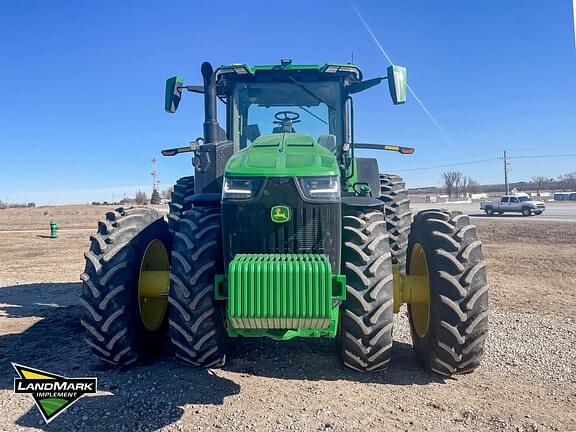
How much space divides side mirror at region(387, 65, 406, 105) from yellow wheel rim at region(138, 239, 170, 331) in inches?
119

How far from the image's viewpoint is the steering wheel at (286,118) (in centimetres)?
551

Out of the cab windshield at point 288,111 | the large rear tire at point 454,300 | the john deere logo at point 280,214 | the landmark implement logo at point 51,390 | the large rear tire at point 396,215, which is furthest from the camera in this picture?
the large rear tire at point 396,215

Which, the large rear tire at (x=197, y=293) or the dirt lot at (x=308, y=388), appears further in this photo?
the large rear tire at (x=197, y=293)

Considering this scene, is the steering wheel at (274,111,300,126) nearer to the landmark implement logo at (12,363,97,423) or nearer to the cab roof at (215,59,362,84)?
the cab roof at (215,59,362,84)

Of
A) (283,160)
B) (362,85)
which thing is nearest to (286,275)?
(283,160)

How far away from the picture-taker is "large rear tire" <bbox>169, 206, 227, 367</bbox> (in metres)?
3.75

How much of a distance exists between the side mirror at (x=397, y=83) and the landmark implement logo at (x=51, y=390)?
13.1 feet

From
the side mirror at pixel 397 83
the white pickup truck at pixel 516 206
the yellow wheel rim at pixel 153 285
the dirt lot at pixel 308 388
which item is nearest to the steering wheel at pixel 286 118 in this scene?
the side mirror at pixel 397 83

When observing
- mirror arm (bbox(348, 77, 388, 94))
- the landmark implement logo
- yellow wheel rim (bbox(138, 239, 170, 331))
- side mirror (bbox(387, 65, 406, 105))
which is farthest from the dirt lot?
mirror arm (bbox(348, 77, 388, 94))

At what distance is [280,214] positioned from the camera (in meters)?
3.71

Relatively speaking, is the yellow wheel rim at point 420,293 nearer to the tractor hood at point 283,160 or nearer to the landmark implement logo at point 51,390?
the tractor hood at point 283,160

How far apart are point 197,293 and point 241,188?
945mm

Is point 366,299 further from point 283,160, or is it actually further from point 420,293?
point 283,160

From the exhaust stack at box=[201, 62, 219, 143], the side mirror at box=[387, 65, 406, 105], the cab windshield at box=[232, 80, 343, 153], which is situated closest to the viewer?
the side mirror at box=[387, 65, 406, 105]
